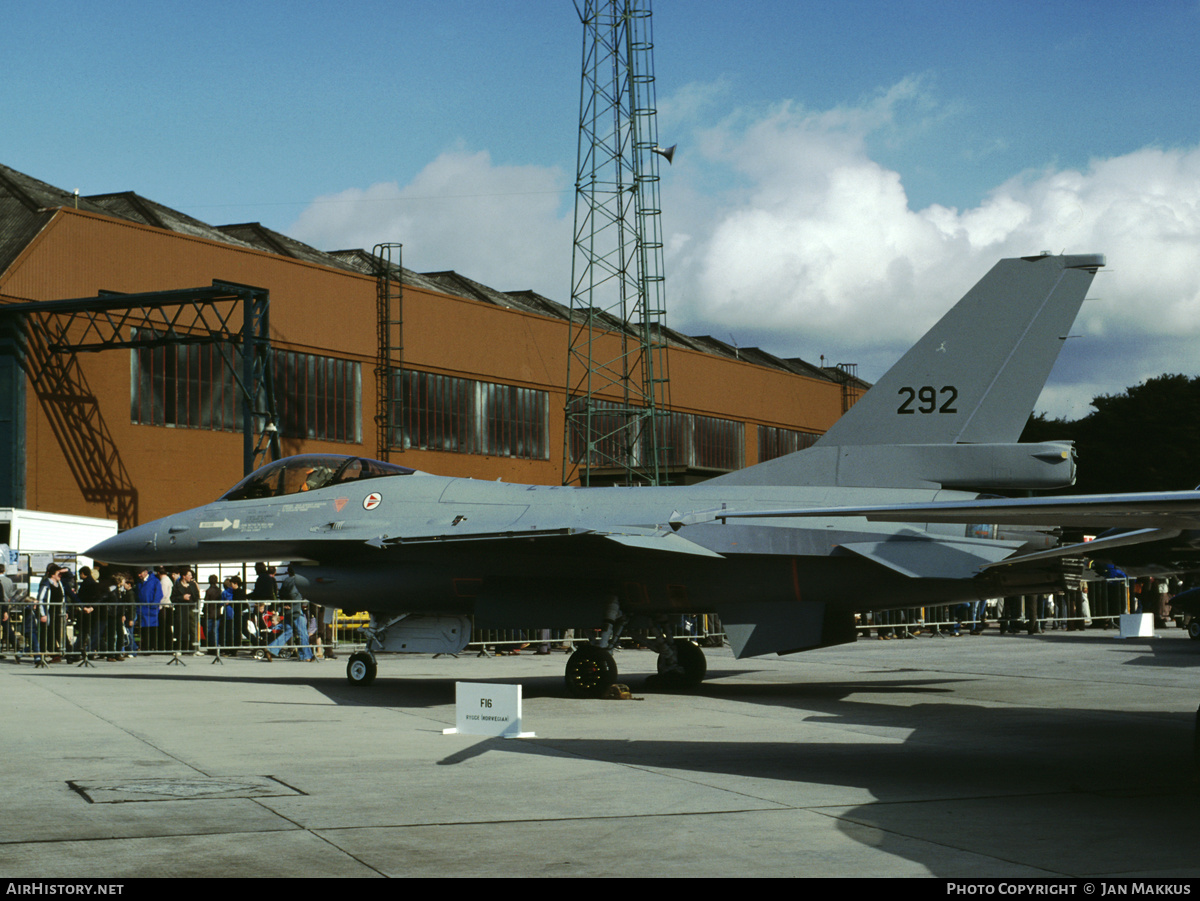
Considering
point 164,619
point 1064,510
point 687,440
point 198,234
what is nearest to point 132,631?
point 164,619

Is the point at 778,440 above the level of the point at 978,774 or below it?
above

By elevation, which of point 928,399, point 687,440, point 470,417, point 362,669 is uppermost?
point 470,417

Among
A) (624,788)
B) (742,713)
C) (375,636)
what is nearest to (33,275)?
(375,636)

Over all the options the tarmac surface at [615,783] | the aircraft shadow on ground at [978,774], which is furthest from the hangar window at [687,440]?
the aircraft shadow on ground at [978,774]

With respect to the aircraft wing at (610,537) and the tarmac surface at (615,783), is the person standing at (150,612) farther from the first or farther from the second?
the aircraft wing at (610,537)

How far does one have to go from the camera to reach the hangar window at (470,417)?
45438 millimetres

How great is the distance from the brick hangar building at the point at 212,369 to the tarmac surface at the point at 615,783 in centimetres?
2038

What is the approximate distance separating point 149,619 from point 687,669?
11892 mm

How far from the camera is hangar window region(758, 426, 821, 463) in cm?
6380

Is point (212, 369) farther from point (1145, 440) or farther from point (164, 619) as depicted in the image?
point (1145, 440)

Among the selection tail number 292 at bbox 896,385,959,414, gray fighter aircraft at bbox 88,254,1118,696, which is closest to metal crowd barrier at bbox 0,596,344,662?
gray fighter aircraft at bbox 88,254,1118,696

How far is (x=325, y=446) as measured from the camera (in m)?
42.1

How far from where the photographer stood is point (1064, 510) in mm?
6469

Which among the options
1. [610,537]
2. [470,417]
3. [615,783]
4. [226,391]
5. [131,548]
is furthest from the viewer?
[470,417]
